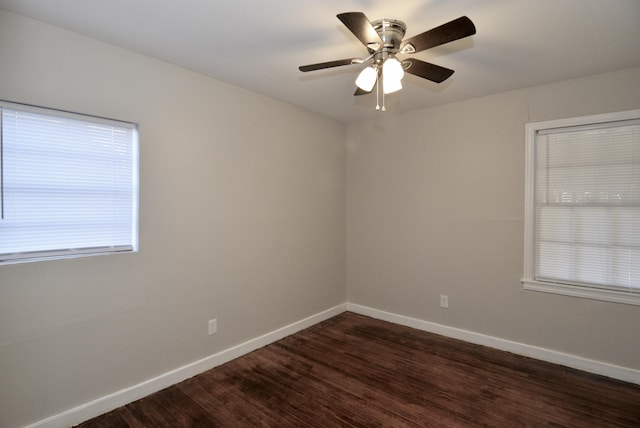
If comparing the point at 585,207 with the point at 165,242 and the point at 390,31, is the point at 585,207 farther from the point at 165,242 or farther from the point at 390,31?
the point at 165,242

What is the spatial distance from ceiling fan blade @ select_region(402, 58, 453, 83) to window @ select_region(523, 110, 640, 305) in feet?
5.51

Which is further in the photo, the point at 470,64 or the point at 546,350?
the point at 546,350

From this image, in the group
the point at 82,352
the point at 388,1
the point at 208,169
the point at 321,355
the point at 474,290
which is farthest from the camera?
the point at 474,290

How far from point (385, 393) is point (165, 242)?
2.09m

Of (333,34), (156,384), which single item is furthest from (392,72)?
(156,384)

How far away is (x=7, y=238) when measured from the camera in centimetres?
192

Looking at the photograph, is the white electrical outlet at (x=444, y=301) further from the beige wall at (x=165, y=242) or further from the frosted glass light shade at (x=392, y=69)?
the frosted glass light shade at (x=392, y=69)

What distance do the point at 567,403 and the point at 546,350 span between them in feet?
2.35

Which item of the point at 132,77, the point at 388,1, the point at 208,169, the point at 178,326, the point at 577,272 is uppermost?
the point at 388,1

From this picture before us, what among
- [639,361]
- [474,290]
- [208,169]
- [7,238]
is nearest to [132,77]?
[208,169]

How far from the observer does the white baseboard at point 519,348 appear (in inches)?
107

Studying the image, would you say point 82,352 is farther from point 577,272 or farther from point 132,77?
point 577,272

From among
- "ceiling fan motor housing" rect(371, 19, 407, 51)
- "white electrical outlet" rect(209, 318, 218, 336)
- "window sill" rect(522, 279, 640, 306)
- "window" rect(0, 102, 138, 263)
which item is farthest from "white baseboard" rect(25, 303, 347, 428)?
"ceiling fan motor housing" rect(371, 19, 407, 51)

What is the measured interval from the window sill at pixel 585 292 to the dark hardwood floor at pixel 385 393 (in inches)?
26.1
